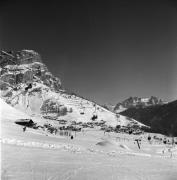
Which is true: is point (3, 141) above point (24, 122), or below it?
below

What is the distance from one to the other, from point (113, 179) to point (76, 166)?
12.8 feet

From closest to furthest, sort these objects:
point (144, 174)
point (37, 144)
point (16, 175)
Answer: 1. point (16, 175)
2. point (144, 174)
3. point (37, 144)

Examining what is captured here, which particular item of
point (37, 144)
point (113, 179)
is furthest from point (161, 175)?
point (37, 144)

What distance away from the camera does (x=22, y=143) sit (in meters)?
28.1

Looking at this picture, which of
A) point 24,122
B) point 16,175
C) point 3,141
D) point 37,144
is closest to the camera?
point 16,175

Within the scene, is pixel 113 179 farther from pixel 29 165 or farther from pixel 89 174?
pixel 29 165

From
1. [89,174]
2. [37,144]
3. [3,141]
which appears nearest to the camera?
[89,174]

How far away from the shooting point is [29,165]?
17.4 meters

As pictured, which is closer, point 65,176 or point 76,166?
point 65,176

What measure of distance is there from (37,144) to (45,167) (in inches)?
477

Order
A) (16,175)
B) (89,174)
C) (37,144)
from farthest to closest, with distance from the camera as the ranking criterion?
(37,144), (89,174), (16,175)

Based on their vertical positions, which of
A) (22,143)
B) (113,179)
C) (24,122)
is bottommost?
(113,179)

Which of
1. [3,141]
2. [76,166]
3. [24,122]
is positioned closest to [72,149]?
[3,141]

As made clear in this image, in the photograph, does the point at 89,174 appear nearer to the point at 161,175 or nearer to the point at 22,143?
the point at 161,175
